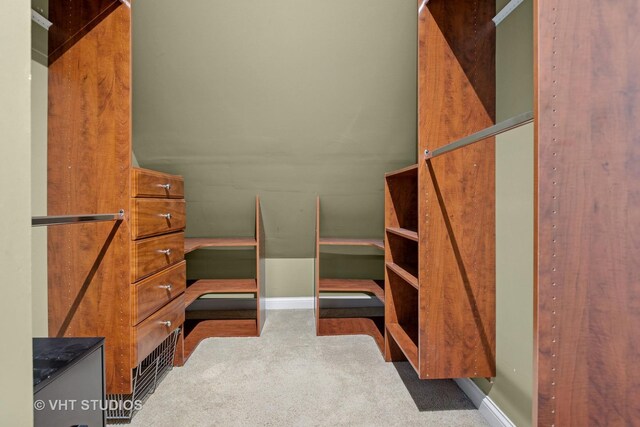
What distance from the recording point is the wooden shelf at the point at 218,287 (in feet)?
6.91

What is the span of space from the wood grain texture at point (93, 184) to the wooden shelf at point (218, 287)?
0.75 m

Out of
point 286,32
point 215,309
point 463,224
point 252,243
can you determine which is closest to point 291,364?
point 252,243

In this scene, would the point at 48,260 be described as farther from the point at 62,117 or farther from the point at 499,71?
the point at 499,71

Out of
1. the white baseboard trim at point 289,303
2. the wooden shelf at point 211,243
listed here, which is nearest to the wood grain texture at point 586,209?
the wooden shelf at point 211,243

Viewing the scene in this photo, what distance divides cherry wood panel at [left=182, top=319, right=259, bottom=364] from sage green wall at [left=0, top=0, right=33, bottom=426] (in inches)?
63.1

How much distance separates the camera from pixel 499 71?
49.4 inches

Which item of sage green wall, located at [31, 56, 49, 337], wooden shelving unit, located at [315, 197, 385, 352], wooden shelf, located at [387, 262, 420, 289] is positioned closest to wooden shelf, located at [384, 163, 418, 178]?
wooden shelf, located at [387, 262, 420, 289]

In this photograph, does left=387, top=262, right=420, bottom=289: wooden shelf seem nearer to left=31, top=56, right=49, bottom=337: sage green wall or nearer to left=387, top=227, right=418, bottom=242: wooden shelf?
left=387, top=227, right=418, bottom=242: wooden shelf

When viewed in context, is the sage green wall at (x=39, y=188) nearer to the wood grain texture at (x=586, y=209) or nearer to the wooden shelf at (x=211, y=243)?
the wooden shelf at (x=211, y=243)

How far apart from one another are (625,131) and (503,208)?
0.58 metres

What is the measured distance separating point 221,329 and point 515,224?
1.89 metres

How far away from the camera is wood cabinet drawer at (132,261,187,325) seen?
1249mm

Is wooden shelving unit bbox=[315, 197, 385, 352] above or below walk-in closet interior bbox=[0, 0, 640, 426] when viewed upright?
below

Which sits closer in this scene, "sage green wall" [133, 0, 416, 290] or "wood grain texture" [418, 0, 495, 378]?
"wood grain texture" [418, 0, 495, 378]
